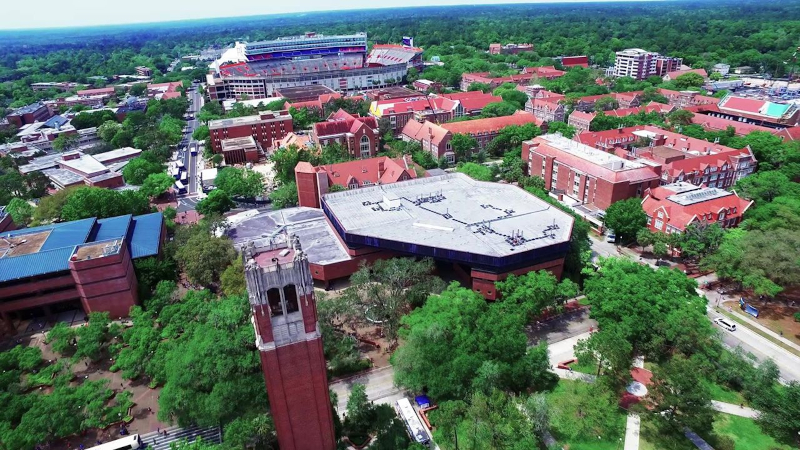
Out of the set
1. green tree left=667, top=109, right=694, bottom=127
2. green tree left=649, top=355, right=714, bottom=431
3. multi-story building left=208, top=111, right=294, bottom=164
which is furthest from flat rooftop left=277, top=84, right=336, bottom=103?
green tree left=649, top=355, right=714, bottom=431

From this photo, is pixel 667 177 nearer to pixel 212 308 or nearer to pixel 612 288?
pixel 612 288

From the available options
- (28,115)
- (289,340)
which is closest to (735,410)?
(289,340)

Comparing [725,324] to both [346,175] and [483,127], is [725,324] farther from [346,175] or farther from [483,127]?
[483,127]

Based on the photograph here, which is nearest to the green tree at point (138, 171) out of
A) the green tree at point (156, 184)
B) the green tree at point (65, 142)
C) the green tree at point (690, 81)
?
the green tree at point (156, 184)

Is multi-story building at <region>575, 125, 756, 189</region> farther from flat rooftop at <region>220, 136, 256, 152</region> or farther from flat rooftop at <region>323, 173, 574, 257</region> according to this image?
flat rooftop at <region>220, 136, 256, 152</region>

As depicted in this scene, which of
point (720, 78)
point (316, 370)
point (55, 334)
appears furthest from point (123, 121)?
point (720, 78)

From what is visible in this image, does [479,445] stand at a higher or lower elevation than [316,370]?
lower
